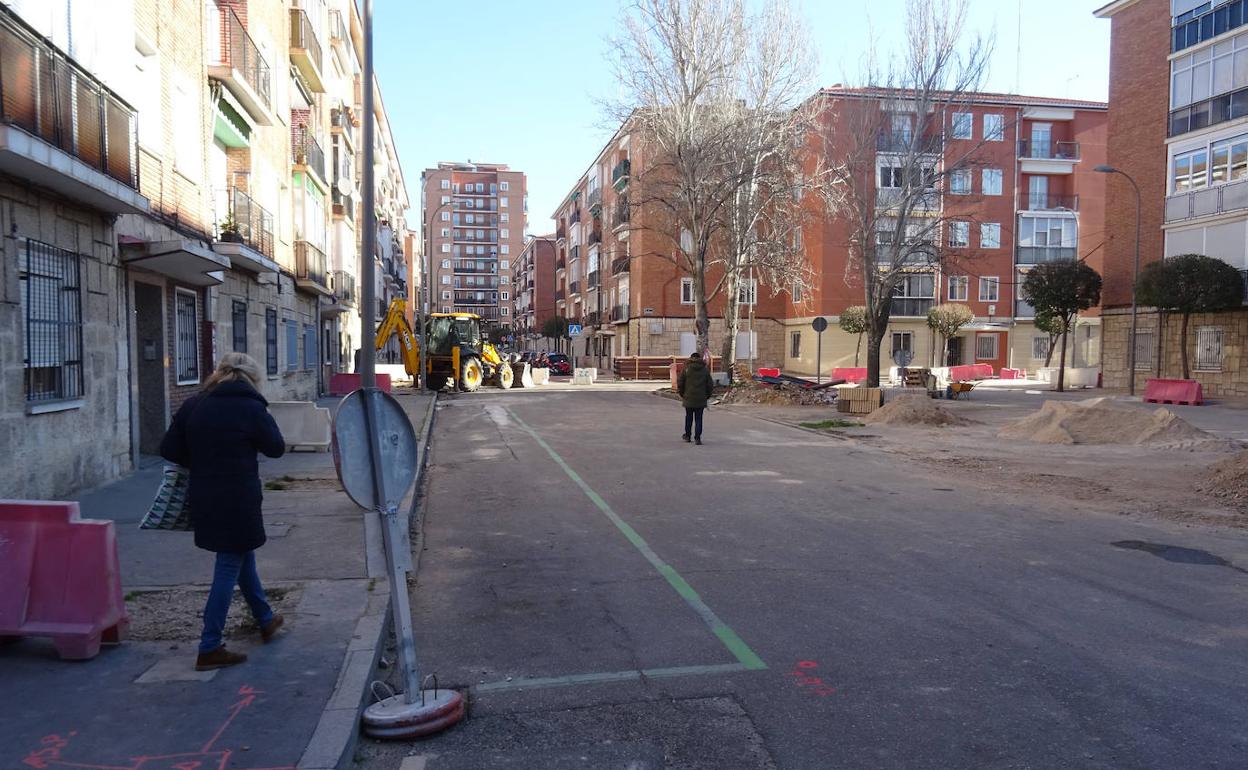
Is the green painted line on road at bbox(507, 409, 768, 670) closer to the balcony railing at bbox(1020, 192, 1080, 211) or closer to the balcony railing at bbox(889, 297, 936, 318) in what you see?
the balcony railing at bbox(889, 297, 936, 318)

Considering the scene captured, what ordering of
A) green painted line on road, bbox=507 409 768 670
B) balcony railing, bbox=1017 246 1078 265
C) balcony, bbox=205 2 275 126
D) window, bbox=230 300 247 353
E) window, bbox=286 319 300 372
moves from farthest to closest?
balcony railing, bbox=1017 246 1078 265
window, bbox=286 319 300 372
window, bbox=230 300 247 353
balcony, bbox=205 2 275 126
green painted line on road, bbox=507 409 768 670

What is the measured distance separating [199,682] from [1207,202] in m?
34.9

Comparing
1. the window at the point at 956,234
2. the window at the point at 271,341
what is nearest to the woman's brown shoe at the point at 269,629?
the window at the point at 271,341

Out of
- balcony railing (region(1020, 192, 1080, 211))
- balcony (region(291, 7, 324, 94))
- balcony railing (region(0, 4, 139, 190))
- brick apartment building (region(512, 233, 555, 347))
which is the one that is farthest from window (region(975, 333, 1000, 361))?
brick apartment building (region(512, 233, 555, 347))

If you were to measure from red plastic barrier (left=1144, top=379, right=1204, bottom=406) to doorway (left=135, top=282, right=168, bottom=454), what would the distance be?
88.4ft

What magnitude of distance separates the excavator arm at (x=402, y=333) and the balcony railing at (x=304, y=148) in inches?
191

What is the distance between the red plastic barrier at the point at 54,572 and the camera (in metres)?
4.38

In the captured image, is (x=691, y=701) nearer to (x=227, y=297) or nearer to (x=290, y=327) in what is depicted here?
(x=227, y=297)

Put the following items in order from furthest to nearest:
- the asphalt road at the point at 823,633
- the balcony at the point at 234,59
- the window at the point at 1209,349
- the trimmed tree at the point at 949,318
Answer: the trimmed tree at the point at 949,318 < the window at the point at 1209,349 < the balcony at the point at 234,59 < the asphalt road at the point at 823,633

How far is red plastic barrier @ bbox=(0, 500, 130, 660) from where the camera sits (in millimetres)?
4379

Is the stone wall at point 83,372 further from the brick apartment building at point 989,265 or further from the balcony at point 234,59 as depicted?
the brick apartment building at point 989,265

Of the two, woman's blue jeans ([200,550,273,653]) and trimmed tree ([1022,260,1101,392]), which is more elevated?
trimmed tree ([1022,260,1101,392])

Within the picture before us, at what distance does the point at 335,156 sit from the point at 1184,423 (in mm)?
30954

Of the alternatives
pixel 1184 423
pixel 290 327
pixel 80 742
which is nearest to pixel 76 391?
pixel 80 742
